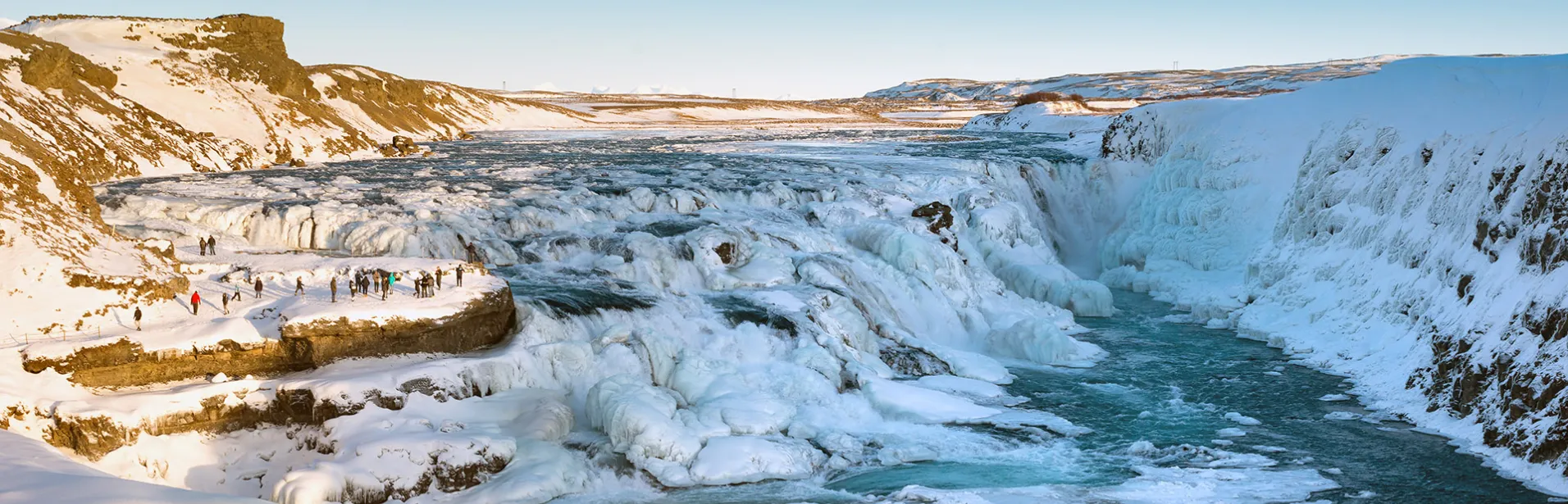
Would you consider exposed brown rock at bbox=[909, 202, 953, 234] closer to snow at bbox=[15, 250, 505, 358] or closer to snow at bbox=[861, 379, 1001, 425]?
snow at bbox=[861, 379, 1001, 425]

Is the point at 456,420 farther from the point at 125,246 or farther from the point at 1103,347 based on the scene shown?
the point at 1103,347

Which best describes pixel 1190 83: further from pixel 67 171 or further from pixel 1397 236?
pixel 67 171

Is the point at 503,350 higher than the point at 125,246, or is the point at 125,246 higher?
the point at 125,246

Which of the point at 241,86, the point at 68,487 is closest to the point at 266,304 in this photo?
the point at 68,487

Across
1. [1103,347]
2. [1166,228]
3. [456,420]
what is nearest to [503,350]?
[456,420]

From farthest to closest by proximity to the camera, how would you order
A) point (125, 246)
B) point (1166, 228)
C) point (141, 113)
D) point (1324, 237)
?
point (141, 113) < point (1166, 228) < point (1324, 237) < point (125, 246)

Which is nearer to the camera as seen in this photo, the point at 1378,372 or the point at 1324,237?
the point at 1378,372

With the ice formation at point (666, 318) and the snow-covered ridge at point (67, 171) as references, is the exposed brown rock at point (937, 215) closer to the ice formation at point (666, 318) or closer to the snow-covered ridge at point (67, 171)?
the ice formation at point (666, 318)

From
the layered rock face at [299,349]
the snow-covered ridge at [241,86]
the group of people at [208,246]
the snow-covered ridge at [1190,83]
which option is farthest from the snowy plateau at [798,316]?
the snow-covered ridge at [1190,83]
